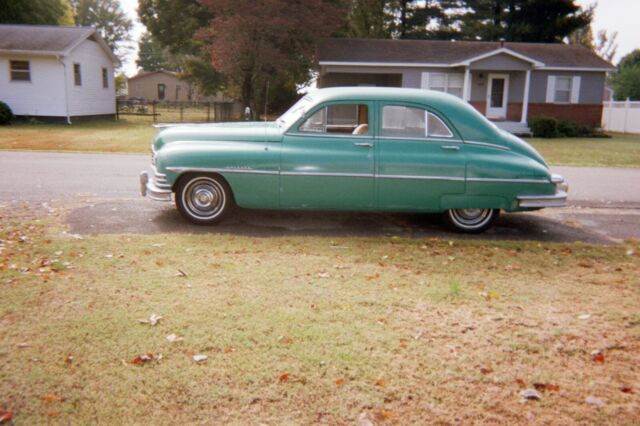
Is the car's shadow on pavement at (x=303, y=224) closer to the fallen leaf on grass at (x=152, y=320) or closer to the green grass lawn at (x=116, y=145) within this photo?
the fallen leaf on grass at (x=152, y=320)

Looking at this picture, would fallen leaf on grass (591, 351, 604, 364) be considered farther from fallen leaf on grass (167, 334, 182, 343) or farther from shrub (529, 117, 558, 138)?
shrub (529, 117, 558, 138)

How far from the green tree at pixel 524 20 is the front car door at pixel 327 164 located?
139 ft

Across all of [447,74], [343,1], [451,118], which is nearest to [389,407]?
[451,118]

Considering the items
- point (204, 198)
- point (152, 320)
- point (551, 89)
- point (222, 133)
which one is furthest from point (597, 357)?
→ point (551, 89)

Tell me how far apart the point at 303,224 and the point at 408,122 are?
2020 mm

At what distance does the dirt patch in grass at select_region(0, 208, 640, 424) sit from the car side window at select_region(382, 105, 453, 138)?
1.83 metres

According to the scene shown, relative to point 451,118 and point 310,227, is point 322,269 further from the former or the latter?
point 451,118

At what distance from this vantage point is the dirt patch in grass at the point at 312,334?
3.21m

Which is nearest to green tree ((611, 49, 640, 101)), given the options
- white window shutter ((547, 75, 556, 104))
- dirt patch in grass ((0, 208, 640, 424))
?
white window shutter ((547, 75, 556, 104))

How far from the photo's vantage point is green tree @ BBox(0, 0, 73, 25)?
41.2 meters

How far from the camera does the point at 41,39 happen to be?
90.8 feet

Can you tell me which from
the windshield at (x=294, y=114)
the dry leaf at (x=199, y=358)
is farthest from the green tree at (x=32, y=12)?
the dry leaf at (x=199, y=358)

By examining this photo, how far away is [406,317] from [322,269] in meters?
1.35

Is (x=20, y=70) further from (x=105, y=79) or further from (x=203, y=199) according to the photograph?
(x=203, y=199)
